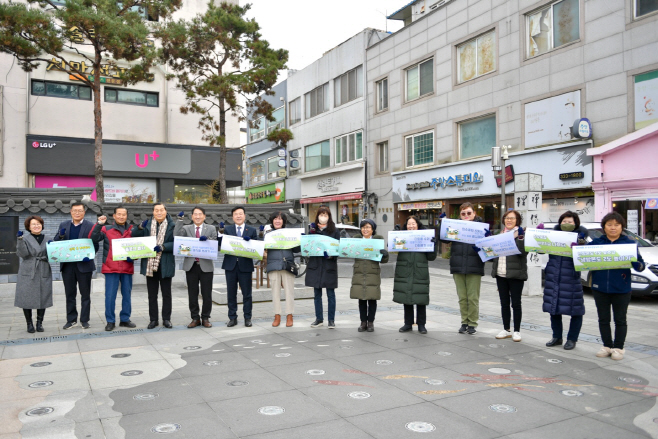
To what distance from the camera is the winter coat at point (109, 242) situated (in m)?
7.95

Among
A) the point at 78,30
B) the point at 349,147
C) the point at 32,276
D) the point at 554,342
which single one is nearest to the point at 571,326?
the point at 554,342

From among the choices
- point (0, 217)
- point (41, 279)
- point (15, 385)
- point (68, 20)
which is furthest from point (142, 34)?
point (15, 385)

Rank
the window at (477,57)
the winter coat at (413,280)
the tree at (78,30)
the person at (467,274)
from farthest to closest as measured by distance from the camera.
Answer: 1. the window at (477,57)
2. the tree at (78,30)
3. the winter coat at (413,280)
4. the person at (467,274)

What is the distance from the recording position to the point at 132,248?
7871 millimetres

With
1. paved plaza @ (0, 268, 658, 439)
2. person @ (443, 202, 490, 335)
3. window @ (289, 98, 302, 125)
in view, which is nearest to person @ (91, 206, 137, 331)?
paved plaza @ (0, 268, 658, 439)

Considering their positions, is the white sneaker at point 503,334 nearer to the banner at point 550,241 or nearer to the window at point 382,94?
the banner at point 550,241

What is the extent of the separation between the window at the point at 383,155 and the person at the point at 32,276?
73.0ft

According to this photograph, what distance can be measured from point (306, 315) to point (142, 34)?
1213 cm

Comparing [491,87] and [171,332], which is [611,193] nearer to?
[491,87]

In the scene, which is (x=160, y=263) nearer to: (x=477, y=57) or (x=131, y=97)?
(x=131, y=97)

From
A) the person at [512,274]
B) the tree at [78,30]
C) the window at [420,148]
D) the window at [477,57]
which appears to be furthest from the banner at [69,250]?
the window at [420,148]

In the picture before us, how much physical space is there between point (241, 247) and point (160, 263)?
127 cm

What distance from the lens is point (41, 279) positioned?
7980 millimetres

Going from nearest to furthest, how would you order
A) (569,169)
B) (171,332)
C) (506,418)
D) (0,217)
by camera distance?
(506,418) < (171,332) < (0,217) < (569,169)
